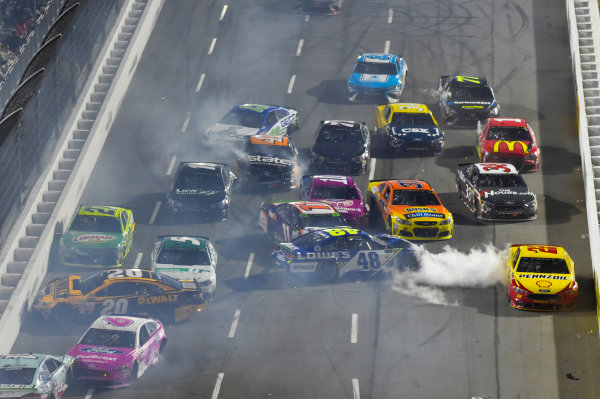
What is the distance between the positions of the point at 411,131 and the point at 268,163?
5248 millimetres

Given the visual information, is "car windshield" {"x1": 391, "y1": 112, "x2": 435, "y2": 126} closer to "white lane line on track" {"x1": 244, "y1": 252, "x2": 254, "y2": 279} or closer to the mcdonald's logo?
the mcdonald's logo

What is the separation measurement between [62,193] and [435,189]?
11590 millimetres

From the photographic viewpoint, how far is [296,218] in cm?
3812

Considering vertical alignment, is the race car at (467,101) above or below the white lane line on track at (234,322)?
below

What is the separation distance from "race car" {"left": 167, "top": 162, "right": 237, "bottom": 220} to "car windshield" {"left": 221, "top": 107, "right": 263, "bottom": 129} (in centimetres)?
454

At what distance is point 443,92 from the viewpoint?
47.2 m

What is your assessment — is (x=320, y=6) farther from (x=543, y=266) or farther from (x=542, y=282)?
(x=542, y=282)

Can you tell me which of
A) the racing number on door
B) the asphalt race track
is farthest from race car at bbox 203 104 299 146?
the racing number on door

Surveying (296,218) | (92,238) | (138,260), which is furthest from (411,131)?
(92,238)

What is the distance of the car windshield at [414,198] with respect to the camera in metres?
39.3

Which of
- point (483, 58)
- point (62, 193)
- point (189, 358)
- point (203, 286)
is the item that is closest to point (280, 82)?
point (483, 58)

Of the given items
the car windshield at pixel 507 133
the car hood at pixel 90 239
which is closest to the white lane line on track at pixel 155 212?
the car hood at pixel 90 239

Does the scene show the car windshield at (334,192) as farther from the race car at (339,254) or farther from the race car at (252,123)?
the race car at (252,123)

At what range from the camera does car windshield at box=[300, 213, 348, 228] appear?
3791cm
